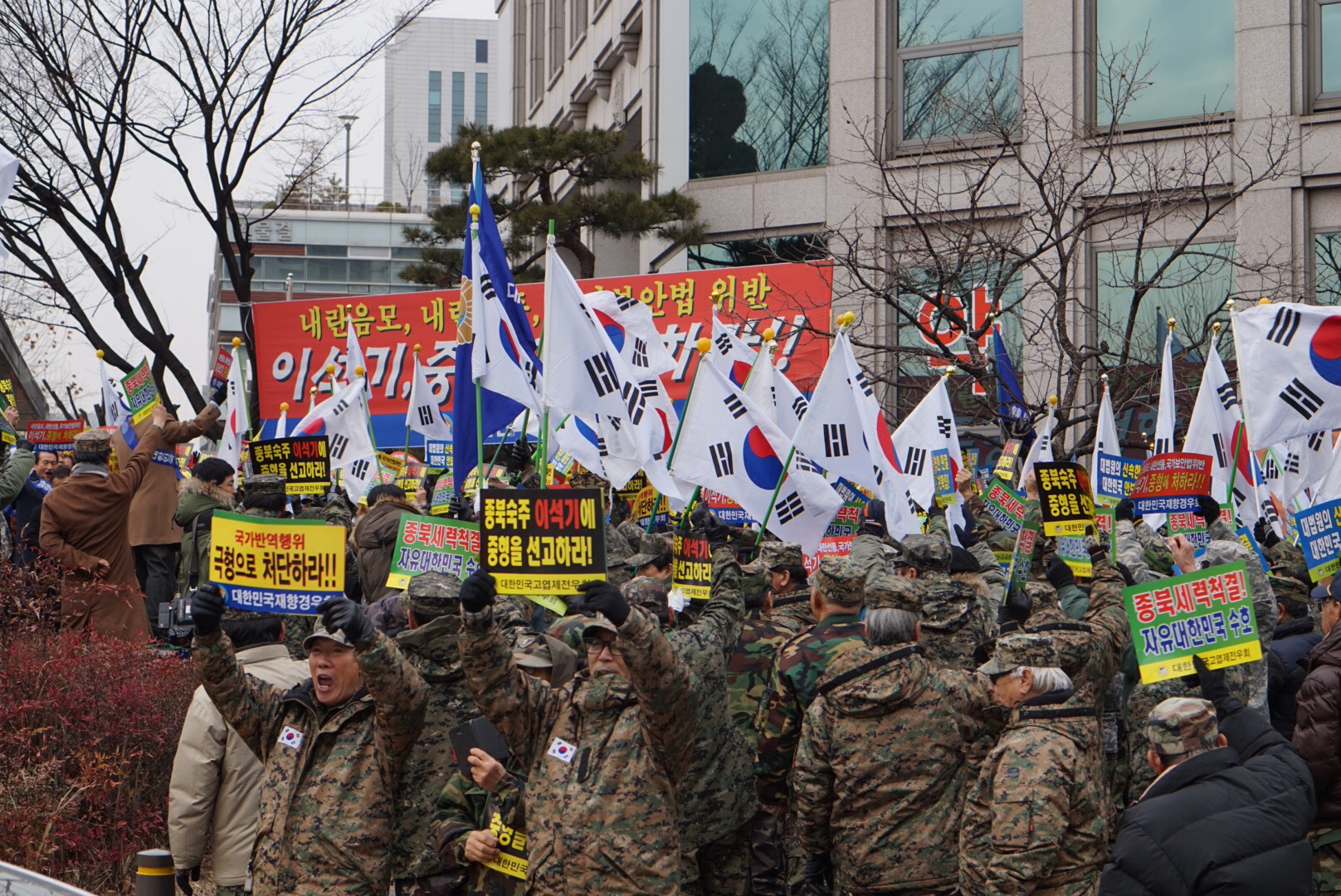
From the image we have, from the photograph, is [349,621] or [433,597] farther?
[433,597]

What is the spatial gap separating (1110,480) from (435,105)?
458 feet

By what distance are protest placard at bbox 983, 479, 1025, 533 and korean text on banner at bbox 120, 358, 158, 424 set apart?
7315 millimetres

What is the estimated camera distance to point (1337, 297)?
1908 cm

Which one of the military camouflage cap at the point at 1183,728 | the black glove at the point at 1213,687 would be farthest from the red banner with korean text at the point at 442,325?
the military camouflage cap at the point at 1183,728

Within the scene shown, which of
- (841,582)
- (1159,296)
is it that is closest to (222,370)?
(1159,296)

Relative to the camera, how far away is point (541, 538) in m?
5.77

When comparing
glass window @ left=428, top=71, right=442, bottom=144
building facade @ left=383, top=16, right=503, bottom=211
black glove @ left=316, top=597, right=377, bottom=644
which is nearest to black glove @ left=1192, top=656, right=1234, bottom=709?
black glove @ left=316, top=597, right=377, bottom=644

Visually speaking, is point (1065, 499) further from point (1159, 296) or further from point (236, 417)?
point (1159, 296)

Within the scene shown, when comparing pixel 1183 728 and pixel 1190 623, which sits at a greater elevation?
pixel 1190 623

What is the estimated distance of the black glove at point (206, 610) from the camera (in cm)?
559

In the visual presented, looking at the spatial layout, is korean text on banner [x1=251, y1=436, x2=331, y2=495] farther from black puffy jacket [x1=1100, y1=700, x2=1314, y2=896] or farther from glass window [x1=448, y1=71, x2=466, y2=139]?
glass window [x1=448, y1=71, x2=466, y2=139]

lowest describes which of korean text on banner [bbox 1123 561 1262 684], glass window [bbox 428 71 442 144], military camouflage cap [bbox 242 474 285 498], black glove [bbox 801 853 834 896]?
black glove [bbox 801 853 834 896]

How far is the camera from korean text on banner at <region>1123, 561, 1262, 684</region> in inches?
233

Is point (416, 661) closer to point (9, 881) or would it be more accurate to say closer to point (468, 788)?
point (468, 788)
